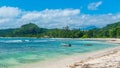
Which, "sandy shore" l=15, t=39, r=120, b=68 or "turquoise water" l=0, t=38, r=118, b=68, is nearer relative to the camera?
"sandy shore" l=15, t=39, r=120, b=68

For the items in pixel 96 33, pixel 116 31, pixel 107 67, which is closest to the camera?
pixel 107 67

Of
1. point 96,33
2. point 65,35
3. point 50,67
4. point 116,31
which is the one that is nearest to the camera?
point 50,67

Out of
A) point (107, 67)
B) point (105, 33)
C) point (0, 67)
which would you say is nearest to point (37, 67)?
point (0, 67)

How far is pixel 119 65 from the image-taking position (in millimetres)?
17516

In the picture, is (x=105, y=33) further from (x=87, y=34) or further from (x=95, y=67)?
(x=95, y=67)

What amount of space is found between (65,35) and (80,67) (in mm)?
178058

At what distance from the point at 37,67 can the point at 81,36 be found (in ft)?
537

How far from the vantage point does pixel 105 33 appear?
549 feet

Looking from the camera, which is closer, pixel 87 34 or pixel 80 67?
pixel 80 67

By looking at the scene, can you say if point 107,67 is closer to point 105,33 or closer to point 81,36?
point 105,33

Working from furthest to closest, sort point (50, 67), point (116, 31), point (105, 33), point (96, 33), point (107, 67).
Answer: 1. point (96, 33)
2. point (105, 33)
3. point (116, 31)
4. point (50, 67)
5. point (107, 67)

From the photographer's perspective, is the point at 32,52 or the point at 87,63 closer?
the point at 87,63

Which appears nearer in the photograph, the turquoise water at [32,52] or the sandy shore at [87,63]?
the sandy shore at [87,63]

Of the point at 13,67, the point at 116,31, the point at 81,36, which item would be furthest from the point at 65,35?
the point at 13,67
